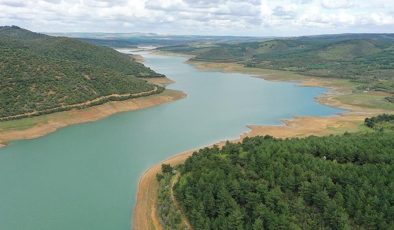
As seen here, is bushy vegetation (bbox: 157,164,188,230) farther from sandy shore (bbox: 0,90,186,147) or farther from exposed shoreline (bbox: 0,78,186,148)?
sandy shore (bbox: 0,90,186,147)

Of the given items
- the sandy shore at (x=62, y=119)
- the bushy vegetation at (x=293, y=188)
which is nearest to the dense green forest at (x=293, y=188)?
the bushy vegetation at (x=293, y=188)

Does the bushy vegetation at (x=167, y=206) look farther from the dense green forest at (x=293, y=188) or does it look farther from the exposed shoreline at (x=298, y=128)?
the dense green forest at (x=293, y=188)

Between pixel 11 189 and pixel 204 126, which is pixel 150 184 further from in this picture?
pixel 204 126

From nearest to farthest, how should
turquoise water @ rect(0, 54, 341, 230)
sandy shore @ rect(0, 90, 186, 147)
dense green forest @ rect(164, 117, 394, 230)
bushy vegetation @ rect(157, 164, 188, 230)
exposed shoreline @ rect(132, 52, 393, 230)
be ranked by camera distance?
1. dense green forest @ rect(164, 117, 394, 230)
2. bushy vegetation @ rect(157, 164, 188, 230)
3. turquoise water @ rect(0, 54, 341, 230)
4. exposed shoreline @ rect(132, 52, 393, 230)
5. sandy shore @ rect(0, 90, 186, 147)

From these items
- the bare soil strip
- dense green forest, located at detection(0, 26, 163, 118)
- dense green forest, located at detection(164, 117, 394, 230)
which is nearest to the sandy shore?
the bare soil strip

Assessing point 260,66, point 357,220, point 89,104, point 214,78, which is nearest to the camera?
point 357,220

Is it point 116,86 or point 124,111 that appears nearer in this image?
point 124,111

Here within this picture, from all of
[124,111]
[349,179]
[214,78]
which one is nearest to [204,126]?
[124,111]
